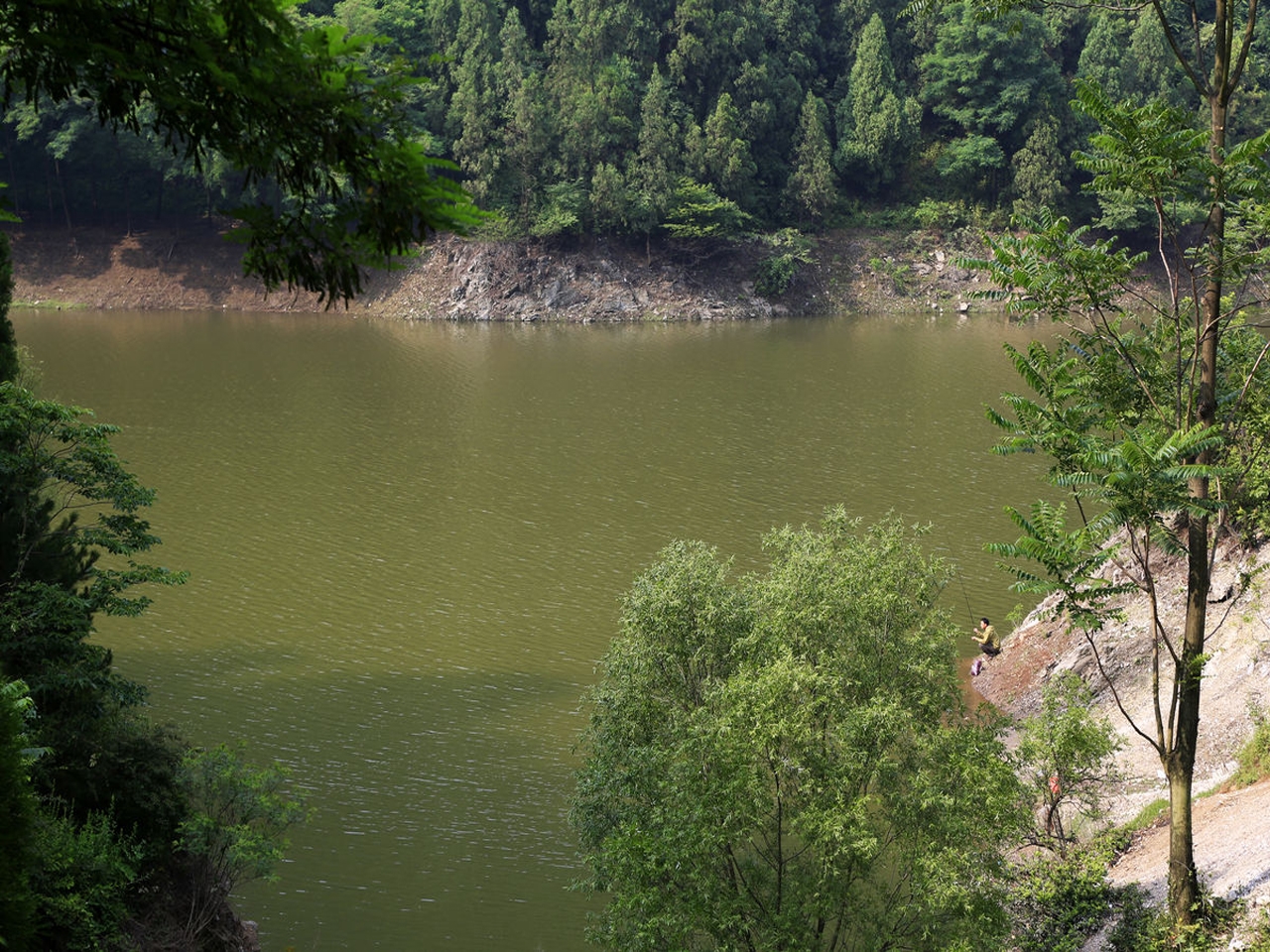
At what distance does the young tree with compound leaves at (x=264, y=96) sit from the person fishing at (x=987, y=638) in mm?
19912

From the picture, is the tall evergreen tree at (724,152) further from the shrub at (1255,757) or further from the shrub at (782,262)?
the shrub at (1255,757)

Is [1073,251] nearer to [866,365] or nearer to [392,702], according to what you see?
[392,702]

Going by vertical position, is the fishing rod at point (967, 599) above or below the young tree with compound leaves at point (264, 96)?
below

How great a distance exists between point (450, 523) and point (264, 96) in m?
26.3

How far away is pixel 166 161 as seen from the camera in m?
67.7

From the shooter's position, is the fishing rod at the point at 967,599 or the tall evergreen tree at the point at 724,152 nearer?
the fishing rod at the point at 967,599

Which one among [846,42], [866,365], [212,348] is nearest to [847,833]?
[866,365]

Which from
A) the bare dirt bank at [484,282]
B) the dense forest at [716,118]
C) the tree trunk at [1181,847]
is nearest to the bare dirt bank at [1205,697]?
the tree trunk at [1181,847]

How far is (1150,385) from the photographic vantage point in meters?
11.3

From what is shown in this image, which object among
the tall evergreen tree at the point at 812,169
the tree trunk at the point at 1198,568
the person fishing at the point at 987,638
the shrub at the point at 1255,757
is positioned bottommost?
the person fishing at the point at 987,638

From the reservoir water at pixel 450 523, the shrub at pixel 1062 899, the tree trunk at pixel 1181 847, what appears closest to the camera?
the tree trunk at pixel 1181 847

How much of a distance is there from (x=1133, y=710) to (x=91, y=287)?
63209 mm

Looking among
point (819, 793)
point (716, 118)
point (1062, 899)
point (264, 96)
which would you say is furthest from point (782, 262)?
point (264, 96)

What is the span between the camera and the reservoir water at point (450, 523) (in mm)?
17406
